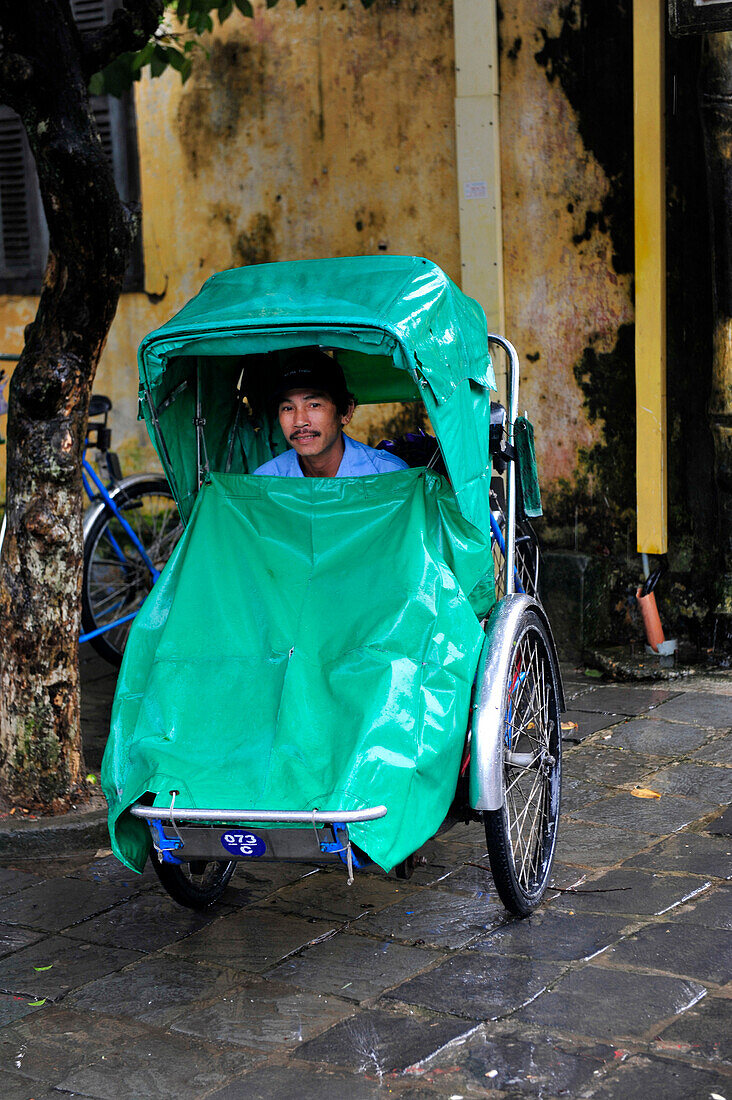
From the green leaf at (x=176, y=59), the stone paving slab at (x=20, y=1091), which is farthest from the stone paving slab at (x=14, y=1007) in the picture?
the green leaf at (x=176, y=59)

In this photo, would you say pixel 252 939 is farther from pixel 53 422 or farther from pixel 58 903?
pixel 53 422

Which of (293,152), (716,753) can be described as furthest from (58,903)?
(293,152)

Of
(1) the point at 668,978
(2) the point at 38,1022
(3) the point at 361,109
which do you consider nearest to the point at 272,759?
(2) the point at 38,1022

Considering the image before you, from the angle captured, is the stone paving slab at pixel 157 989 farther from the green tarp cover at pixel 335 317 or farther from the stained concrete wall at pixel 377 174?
the stained concrete wall at pixel 377 174

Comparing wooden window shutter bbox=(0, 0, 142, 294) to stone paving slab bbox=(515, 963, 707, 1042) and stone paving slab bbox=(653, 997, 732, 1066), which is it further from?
stone paving slab bbox=(653, 997, 732, 1066)

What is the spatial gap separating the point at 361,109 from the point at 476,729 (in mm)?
4861

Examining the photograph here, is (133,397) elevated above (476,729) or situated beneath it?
elevated above

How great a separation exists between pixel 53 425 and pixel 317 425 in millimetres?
1161

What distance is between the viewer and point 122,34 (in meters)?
4.67

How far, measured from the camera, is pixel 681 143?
640 cm

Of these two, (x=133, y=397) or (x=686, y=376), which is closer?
(x=686, y=376)

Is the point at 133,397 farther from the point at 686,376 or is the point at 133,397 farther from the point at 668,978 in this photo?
the point at 668,978

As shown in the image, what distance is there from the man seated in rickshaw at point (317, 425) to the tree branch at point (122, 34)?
4.84ft

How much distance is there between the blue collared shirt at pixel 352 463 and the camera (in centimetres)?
411
